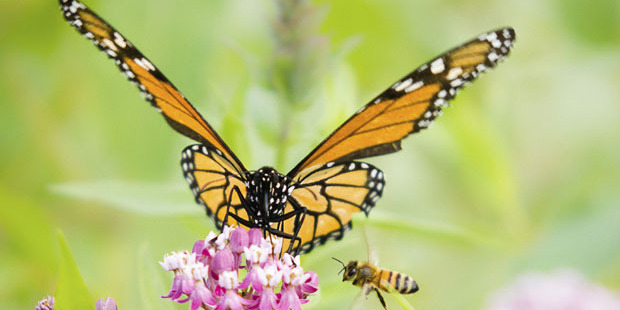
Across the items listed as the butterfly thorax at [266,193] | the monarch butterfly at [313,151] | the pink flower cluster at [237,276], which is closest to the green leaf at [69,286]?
the pink flower cluster at [237,276]

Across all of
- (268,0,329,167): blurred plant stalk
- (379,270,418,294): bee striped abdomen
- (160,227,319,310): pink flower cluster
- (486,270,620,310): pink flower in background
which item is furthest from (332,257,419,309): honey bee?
(486,270,620,310): pink flower in background

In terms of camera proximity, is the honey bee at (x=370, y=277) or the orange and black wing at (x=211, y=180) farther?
the orange and black wing at (x=211, y=180)

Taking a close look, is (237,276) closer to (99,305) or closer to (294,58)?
(99,305)

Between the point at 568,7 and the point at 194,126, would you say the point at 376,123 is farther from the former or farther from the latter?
the point at 568,7

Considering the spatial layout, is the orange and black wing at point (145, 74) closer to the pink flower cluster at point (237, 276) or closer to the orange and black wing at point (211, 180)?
the orange and black wing at point (211, 180)

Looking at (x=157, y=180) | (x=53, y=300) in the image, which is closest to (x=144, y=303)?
(x=53, y=300)

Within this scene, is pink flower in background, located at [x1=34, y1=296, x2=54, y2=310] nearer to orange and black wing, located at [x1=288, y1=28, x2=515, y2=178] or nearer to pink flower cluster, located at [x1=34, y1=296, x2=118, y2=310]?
pink flower cluster, located at [x1=34, y1=296, x2=118, y2=310]
